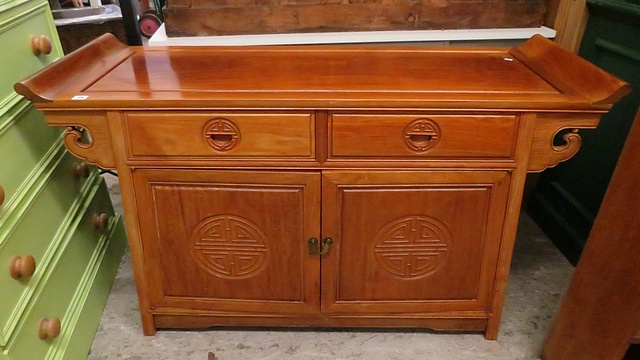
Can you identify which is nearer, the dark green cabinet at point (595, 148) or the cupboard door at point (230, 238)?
the cupboard door at point (230, 238)

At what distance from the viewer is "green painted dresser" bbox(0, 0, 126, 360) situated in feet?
3.45

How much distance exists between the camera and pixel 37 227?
→ 117cm

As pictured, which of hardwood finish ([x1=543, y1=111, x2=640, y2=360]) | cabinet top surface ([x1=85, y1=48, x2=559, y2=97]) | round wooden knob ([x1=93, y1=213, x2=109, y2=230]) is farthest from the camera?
round wooden knob ([x1=93, y1=213, x2=109, y2=230])

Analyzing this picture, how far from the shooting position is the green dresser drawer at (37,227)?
102 centimetres

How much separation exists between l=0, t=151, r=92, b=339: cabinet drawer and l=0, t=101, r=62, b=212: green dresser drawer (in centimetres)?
4

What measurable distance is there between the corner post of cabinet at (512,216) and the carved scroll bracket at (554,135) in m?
0.02

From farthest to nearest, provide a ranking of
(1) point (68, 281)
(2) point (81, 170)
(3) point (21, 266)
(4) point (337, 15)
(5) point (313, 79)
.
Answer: (4) point (337, 15)
(2) point (81, 170)
(1) point (68, 281)
(5) point (313, 79)
(3) point (21, 266)

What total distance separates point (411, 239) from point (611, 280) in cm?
44

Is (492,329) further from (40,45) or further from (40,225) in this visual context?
(40,45)

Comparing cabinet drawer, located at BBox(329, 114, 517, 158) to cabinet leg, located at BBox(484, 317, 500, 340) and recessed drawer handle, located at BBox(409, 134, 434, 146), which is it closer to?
recessed drawer handle, located at BBox(409, 134, 434, 146)

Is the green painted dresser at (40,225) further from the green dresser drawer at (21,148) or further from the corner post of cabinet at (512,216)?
the corner post of cabinet at (512,216)

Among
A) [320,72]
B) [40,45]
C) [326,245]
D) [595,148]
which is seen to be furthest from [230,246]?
[595,148]

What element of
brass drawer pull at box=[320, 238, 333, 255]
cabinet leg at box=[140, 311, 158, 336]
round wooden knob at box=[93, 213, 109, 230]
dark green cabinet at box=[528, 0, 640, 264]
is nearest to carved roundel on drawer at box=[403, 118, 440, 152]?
brass drawer pull at box=[320, 238, 333, 255]

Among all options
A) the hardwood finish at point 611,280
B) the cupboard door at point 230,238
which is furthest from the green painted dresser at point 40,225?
the hardwood finish at point 611,280
